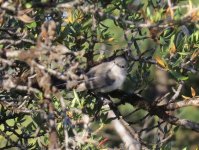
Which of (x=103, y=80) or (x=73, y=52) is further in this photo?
(x=103, y=80)

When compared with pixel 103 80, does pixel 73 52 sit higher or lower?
higher

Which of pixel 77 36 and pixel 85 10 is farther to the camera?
pixel 77 36

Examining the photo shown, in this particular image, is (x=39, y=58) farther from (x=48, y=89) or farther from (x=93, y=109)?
(x=93, y=109)

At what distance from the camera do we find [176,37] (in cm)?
209

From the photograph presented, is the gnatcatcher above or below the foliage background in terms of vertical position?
below

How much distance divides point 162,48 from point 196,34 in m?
0.15

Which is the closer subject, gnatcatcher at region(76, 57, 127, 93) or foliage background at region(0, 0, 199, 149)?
foliage background at region(0, 0, 199, 149)

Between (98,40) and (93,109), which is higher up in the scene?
(98,40)

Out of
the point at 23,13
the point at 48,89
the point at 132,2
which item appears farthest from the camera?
the point at 132,2

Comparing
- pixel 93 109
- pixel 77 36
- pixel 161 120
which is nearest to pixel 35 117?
pixel 93 109

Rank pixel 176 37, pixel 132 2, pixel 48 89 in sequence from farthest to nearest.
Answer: pixel 176 37, pixel 132 2, pixel 48 89

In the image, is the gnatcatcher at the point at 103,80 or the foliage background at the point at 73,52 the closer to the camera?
the foliage background at the point at 73,52

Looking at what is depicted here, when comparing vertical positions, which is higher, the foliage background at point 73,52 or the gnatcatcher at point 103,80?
the foliage background at point 73,52

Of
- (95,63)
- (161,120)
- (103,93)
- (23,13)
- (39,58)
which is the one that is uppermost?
(23,13)
